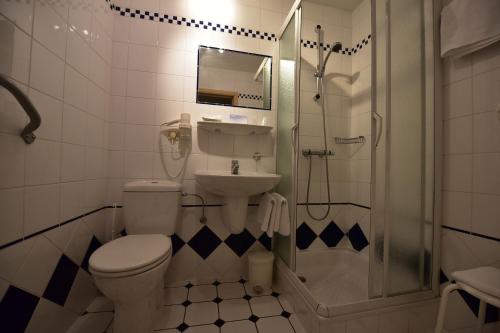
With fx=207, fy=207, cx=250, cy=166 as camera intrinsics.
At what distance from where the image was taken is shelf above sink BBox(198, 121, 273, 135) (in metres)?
1.57

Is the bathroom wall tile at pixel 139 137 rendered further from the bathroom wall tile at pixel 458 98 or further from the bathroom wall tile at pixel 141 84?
the bathroom wall tile at pixel 458 98

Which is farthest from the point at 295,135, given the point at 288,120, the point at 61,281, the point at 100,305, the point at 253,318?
the point at 100,305

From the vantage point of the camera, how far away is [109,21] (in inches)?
58.3

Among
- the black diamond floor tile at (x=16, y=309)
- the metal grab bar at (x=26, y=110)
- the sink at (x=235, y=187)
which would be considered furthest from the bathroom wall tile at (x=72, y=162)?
the sink at (x=235, y=187)

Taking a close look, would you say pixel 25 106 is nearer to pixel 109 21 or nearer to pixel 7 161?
pixel 7 161

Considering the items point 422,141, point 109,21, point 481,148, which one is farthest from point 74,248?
point 481,148

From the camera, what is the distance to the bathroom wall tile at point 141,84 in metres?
1.55

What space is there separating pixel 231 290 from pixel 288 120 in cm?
135

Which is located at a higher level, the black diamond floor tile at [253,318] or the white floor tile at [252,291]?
the white floor tile at [252,291]

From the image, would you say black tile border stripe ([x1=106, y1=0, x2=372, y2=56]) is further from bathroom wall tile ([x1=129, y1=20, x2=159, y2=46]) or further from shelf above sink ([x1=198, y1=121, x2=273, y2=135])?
shelf above sink ([x1=198, y1=121, x2=273, y2=135])

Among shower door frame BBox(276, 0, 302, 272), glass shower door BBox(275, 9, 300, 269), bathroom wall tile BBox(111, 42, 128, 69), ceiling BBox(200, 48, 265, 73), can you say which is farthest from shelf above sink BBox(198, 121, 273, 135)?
bathroom wall tile BBox(111, 42, 128, 69)

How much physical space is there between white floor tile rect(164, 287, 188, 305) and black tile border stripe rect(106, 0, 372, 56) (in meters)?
2.02

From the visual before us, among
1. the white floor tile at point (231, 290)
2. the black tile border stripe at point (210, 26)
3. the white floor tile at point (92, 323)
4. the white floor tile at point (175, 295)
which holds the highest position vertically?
the black tile border stripe at point (210, 26)

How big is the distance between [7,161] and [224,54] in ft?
4.81
